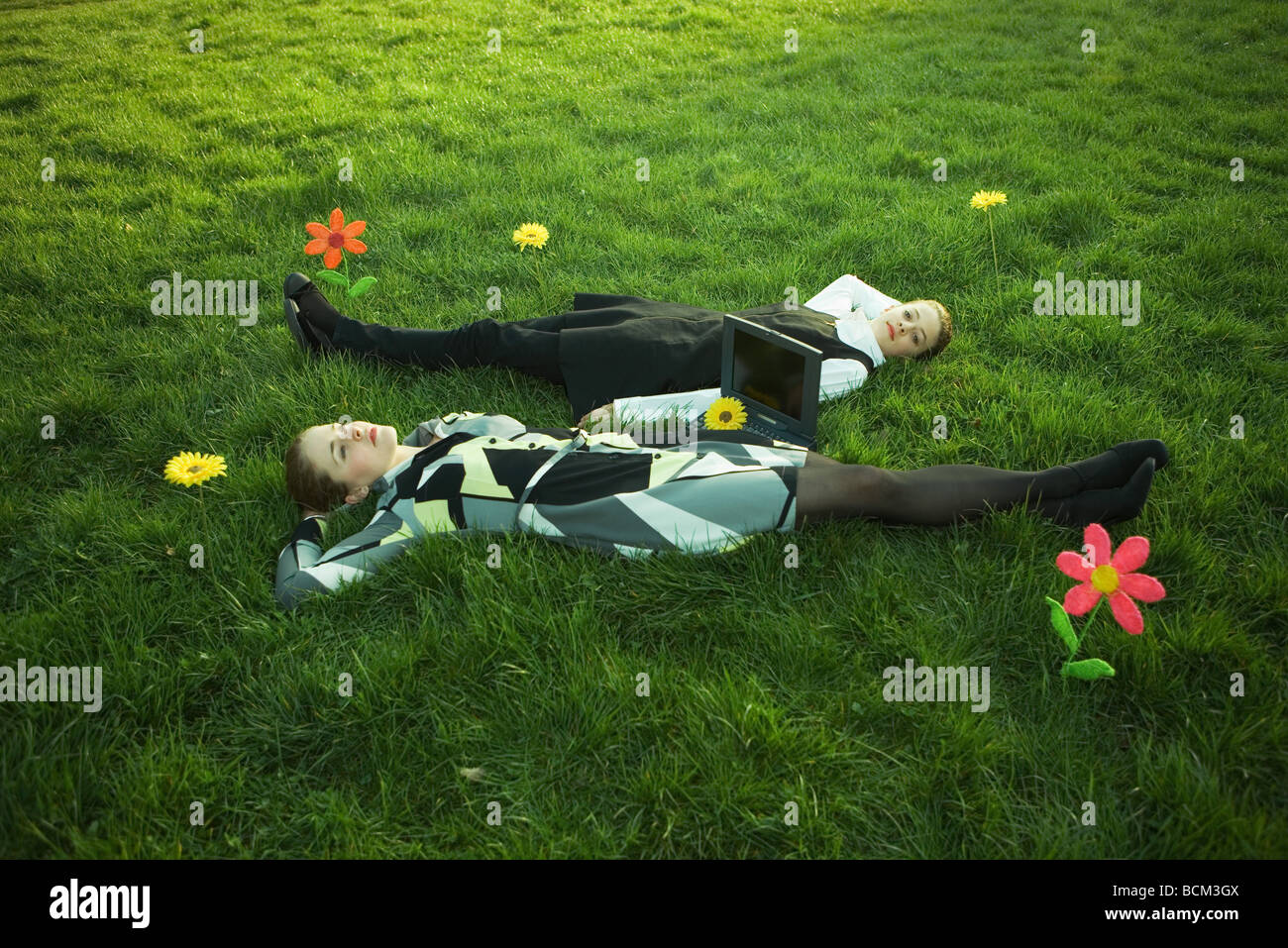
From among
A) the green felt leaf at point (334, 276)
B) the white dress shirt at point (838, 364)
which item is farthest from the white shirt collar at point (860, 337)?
the green felt leaf at point (334, 276)

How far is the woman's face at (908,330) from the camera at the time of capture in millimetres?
3857

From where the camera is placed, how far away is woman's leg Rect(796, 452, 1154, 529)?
2826 mm

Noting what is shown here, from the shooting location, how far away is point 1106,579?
2264 millimetres

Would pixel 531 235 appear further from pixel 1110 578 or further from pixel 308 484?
pixel 1110 578

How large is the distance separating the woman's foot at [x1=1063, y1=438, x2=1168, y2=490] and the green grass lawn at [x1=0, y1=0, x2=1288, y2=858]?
0.21 m

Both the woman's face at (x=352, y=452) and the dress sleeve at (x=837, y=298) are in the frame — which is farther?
the dress sleeve at (x=837, y=298)

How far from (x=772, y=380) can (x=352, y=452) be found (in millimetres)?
1558

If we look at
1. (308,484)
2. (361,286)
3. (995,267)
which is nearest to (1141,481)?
(995,267)

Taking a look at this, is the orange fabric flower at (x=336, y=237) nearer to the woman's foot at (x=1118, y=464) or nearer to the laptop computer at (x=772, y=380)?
the laptop computer at (x=772, y=380)

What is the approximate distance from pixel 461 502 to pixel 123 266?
3.28m

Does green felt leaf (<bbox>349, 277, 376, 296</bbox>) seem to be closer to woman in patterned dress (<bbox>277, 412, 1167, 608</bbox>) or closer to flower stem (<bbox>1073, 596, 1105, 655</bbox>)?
woman in patterned dress (<bbox>277, 412, 1167, 608</bbox>)

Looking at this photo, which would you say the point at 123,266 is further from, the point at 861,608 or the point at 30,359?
the point at 861,608

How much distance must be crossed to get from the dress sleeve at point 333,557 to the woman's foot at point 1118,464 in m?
2.26
